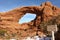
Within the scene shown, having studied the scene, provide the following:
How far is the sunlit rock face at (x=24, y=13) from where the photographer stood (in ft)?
213

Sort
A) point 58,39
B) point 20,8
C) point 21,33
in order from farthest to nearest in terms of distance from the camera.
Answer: point 20,8
point 21,33
point 58,39

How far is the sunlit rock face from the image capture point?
65000 mm

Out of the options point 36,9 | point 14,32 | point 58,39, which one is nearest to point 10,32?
point 14,32

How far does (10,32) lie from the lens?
6575 cm

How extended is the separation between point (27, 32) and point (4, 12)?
10910 millimetres

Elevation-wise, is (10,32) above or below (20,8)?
below

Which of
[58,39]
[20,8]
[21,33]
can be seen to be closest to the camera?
[58,39]

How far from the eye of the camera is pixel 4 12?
69.3 m

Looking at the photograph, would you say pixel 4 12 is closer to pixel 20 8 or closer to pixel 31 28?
pixel 20 8

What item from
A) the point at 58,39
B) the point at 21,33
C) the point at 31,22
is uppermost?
the point at 31,22

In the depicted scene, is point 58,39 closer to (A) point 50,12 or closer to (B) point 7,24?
(A) point 50,12

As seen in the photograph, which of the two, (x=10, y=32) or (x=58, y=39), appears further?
(x=10, y=32)

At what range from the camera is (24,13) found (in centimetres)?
6944

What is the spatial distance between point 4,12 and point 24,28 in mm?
8358
